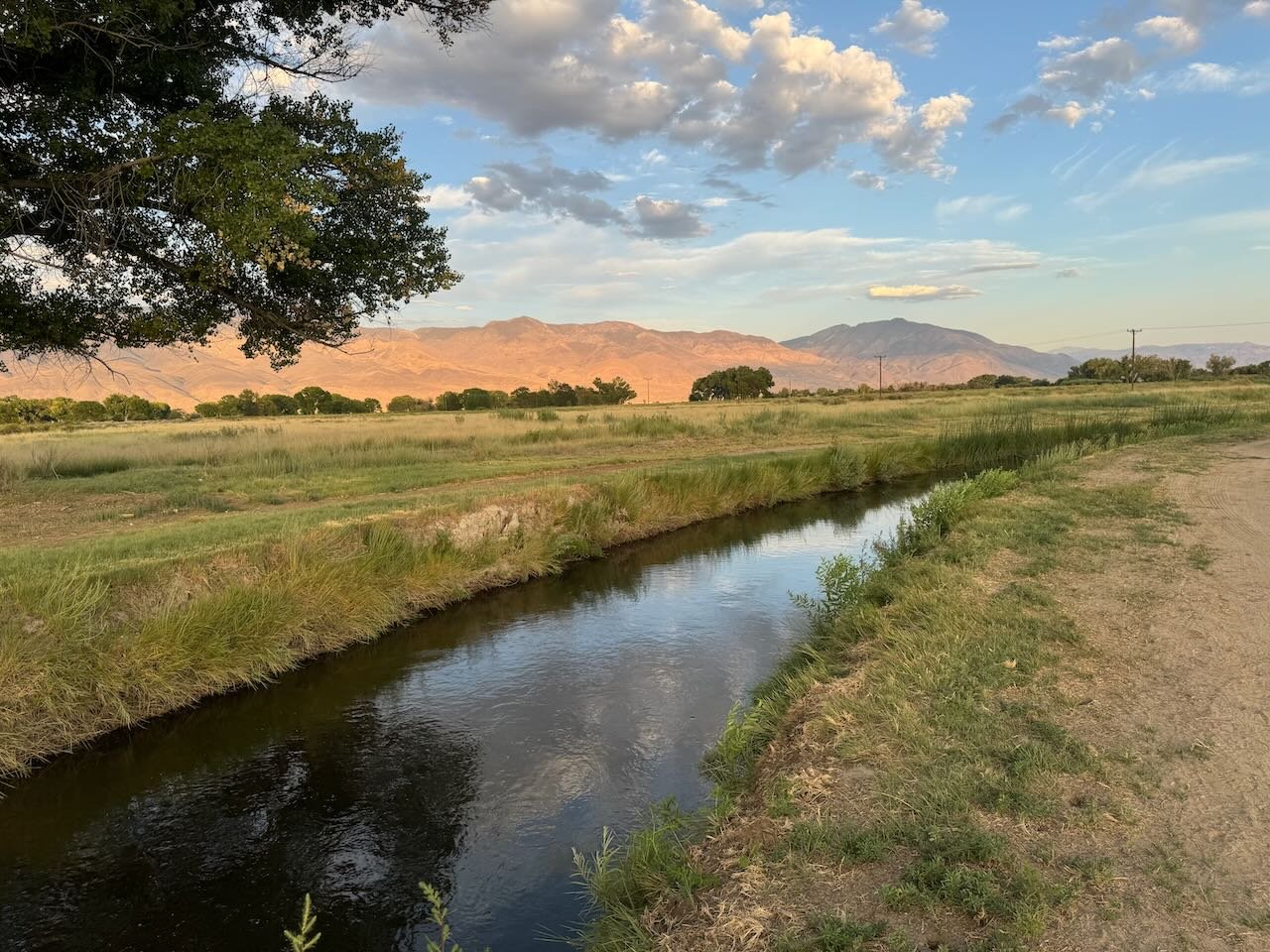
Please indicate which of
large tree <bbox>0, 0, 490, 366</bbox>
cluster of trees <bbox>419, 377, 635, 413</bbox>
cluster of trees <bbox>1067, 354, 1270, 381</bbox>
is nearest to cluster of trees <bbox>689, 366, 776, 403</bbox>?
cluster of trees <bbox>419, 377, 635, 413</bbox>

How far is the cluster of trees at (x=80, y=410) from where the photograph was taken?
66938 mm

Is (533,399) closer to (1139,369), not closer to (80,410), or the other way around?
(80,410)

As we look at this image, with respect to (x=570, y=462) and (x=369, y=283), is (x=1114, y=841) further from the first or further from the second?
(x=570, y=462)

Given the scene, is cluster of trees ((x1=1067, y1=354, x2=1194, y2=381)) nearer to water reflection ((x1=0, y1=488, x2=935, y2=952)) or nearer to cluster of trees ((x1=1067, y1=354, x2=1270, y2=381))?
cluster of trees ((x1=1067, y1=354, x2=1270, y2=381))

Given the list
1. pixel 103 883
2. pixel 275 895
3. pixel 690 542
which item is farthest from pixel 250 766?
pixel 690 542

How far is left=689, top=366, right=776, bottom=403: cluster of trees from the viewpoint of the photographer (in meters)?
112

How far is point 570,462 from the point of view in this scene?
909 inches

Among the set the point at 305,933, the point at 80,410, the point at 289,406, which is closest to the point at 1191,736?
the point at 305,933

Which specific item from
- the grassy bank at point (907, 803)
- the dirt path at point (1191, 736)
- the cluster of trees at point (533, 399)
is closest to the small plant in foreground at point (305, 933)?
the grassy bank at point (907, 803)

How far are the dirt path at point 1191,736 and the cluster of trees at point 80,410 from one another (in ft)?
267

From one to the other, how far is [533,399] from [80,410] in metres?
47.8

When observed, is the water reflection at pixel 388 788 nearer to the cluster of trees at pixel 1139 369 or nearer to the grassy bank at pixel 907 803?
the grassy bank at pixel 907 803

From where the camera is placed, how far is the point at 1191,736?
4.43 meters

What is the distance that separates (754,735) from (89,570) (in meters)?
7.75
